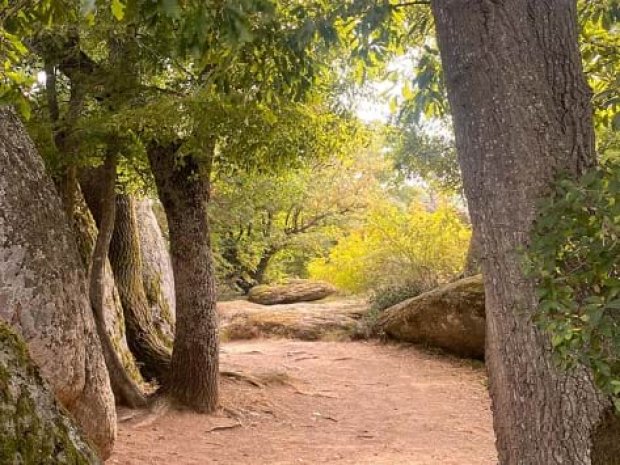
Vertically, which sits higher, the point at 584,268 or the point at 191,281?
the point at 191,281

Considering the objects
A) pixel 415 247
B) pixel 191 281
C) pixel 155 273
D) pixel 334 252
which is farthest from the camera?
pixel 334 252

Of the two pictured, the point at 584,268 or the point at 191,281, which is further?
the point at 191,281

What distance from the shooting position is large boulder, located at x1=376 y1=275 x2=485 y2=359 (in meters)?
10.6

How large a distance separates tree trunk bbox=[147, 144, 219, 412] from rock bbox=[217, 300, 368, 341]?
231 inches

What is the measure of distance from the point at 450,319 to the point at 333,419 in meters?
3.64

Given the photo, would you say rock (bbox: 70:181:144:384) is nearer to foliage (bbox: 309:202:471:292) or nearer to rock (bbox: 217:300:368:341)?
rock (bbox: 217:300:368:341)

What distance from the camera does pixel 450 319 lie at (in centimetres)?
1087

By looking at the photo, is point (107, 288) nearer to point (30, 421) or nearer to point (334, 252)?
point (30, 421)

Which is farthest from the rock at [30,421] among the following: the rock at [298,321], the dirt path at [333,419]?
the rock at [298,321]

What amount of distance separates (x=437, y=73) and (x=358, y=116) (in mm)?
2887

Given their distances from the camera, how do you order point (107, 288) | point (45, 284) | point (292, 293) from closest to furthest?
point (45, 284) → point (107, 288) → point (292, 293)

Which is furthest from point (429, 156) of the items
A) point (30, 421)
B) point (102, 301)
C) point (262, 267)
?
point (30, 421)

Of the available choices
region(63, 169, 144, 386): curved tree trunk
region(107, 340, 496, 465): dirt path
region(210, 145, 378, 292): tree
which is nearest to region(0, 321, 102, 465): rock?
region(107, 340, 496, 465): dirt path

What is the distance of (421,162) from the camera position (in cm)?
1480
